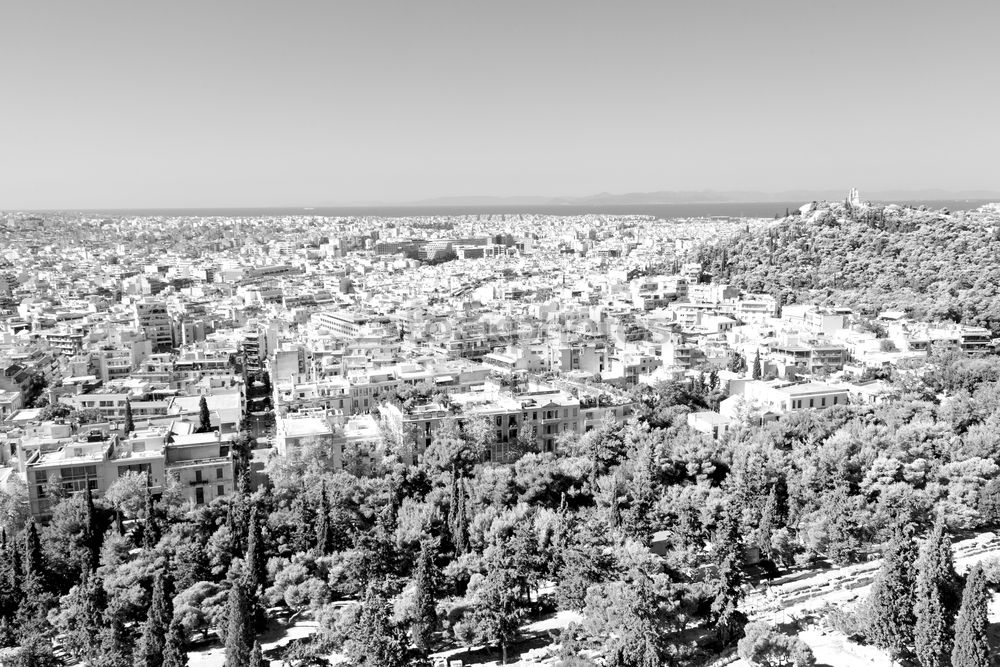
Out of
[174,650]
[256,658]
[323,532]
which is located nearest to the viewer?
[256,658]

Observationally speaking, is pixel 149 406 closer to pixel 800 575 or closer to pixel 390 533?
pixel 390 533

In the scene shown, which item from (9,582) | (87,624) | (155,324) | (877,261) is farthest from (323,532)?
(877,261)

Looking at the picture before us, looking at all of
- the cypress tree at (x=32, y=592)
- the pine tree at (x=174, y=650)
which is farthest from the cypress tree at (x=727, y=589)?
the cypress tree at (x=32, y=592)

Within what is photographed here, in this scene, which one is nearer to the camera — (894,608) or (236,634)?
(236,634)

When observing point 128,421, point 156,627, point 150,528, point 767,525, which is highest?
point 128,421

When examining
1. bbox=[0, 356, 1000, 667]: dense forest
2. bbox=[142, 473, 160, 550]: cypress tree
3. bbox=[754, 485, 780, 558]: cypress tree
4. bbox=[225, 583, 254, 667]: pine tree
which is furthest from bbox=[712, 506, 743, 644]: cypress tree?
bbox=[142, 473, 160, 550]: cypress tree

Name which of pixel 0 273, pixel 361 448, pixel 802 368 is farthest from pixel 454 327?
pixel 0 273

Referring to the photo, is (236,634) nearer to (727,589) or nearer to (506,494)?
(506,494)
